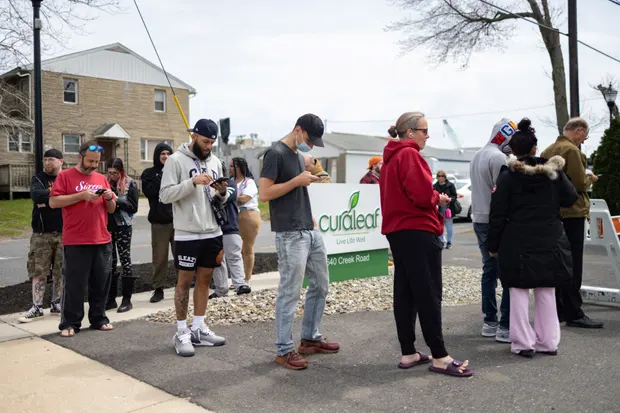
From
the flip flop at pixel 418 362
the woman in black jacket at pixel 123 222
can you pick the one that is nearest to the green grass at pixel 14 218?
the woman in black jacket at pixel 123 222

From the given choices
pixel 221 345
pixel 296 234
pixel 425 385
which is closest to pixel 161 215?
pixel 221 345

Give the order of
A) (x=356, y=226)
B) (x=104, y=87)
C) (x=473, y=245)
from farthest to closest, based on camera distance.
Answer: (x=104, y=87)
(x=473, y=245)
(x=356, y=226)

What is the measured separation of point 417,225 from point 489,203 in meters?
1.38

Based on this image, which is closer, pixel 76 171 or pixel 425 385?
pixel 425 385

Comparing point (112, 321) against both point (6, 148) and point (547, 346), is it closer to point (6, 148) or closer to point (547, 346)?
point (547, 346)

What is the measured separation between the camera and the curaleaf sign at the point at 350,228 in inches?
309

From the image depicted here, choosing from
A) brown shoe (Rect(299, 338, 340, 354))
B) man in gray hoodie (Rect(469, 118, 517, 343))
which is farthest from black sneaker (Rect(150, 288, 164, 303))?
man in gray hoodie (Rect(469, 118, 517, 343))

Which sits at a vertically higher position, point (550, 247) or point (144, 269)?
point (550, 247)

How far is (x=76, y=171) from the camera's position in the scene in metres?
6.03

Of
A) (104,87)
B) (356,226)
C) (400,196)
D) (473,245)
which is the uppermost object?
(104,87)

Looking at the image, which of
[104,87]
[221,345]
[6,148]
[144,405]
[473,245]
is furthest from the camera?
[104,87]

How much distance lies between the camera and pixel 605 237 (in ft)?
22.8

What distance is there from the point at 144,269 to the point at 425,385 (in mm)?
6587

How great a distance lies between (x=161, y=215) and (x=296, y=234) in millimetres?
2936
